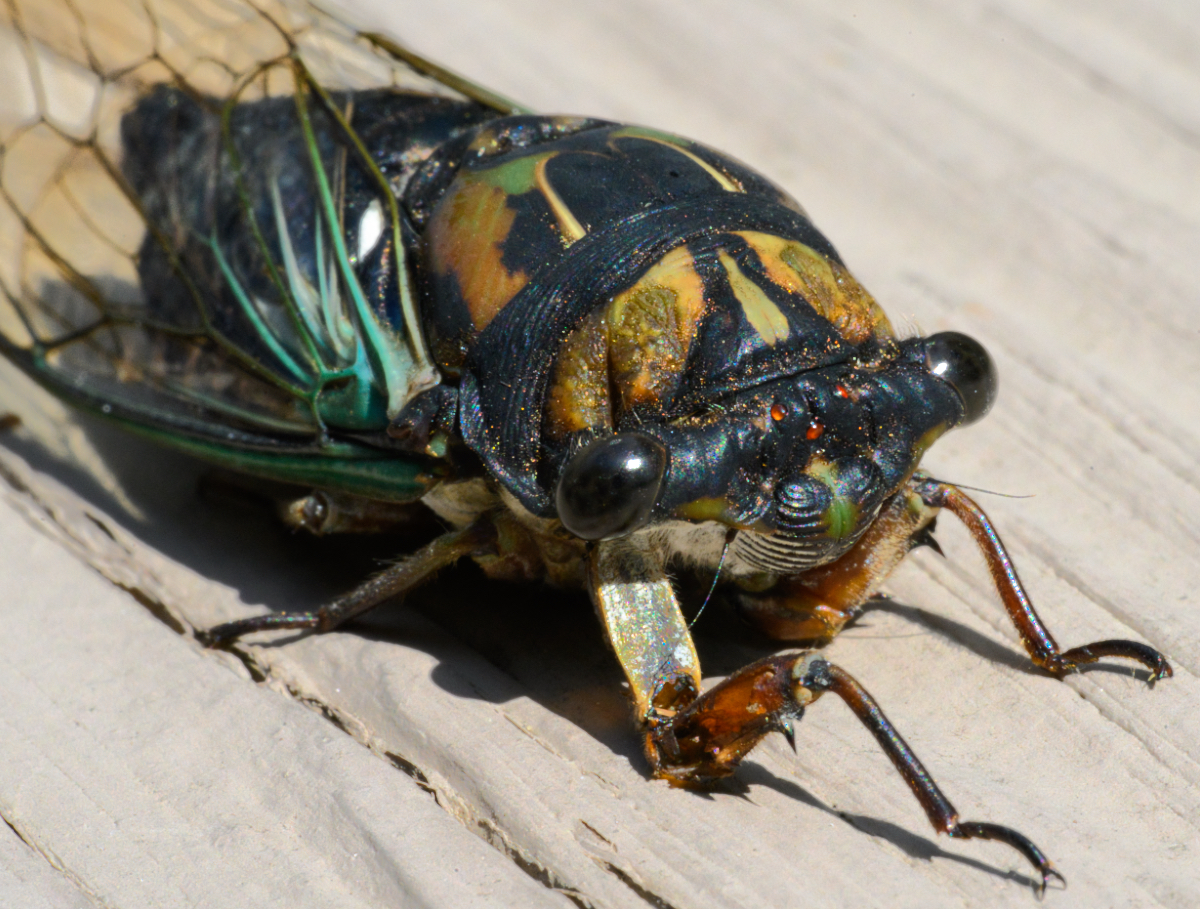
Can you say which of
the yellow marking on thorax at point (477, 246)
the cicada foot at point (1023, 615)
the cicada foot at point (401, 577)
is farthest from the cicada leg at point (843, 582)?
the yellow marking on thorax at point (477, 246)

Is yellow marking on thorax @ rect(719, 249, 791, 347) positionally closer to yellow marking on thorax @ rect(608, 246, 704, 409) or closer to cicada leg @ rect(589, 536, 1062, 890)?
yellow marking on thorax @ rect(608, 246, 704, 409)

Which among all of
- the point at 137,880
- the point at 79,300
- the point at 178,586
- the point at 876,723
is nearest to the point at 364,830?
the point at 137,880

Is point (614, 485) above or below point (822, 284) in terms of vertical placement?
below

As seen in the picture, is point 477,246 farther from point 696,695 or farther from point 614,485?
point 696,695

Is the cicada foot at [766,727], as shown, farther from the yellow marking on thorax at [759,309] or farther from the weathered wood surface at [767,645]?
the yellow marking on thorax at [759,309]

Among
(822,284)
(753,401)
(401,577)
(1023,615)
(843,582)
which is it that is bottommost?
(401,577)

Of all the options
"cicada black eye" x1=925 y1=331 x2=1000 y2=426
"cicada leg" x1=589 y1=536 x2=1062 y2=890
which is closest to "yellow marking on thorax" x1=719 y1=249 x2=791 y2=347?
"cicada black eye" x1=925 y1=331 x2=1000 y2=426

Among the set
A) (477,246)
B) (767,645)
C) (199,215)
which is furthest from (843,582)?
(199,215)
